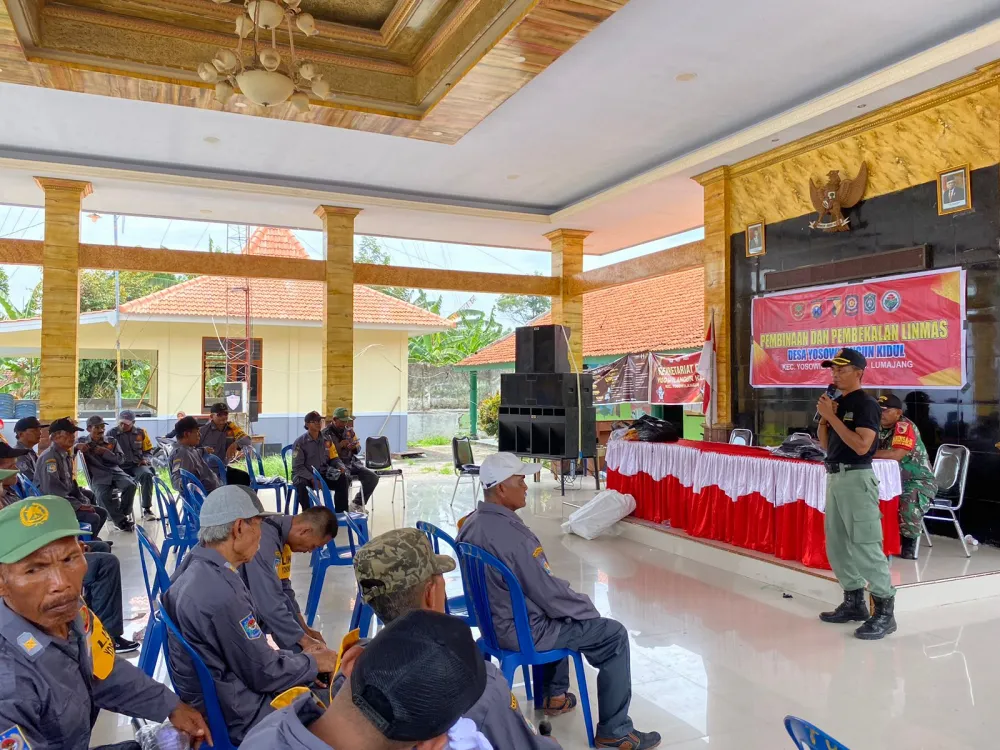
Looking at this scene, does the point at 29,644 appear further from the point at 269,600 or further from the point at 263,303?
the point at 263,303

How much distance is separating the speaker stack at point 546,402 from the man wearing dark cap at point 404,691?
283 inches

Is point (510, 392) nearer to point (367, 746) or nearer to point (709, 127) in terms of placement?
point (709, 127)

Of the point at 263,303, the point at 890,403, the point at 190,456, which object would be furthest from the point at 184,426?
the point at 263,303

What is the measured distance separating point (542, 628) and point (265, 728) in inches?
70.9

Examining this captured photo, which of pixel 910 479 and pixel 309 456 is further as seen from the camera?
pixel 309 456

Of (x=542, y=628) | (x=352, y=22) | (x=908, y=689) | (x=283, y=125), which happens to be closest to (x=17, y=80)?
(x=283, y=125)

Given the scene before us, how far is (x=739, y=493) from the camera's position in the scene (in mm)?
5434

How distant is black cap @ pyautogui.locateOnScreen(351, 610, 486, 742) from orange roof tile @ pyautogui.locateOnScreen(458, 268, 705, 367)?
9874 mm

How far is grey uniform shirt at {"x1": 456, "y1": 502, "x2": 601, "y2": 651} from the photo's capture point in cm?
265

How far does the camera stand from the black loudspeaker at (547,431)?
8.09m

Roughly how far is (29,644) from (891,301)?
665 cm

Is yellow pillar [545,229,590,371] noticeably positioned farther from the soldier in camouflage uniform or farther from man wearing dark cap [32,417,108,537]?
man wearing dark cap [32,417,108,537]

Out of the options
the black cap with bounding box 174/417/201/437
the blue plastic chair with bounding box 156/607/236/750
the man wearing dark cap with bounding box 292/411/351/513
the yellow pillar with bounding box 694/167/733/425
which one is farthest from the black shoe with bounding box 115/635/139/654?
the yellow pillar with bounding box 694/167/733/425

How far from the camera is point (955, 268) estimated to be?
578cm
